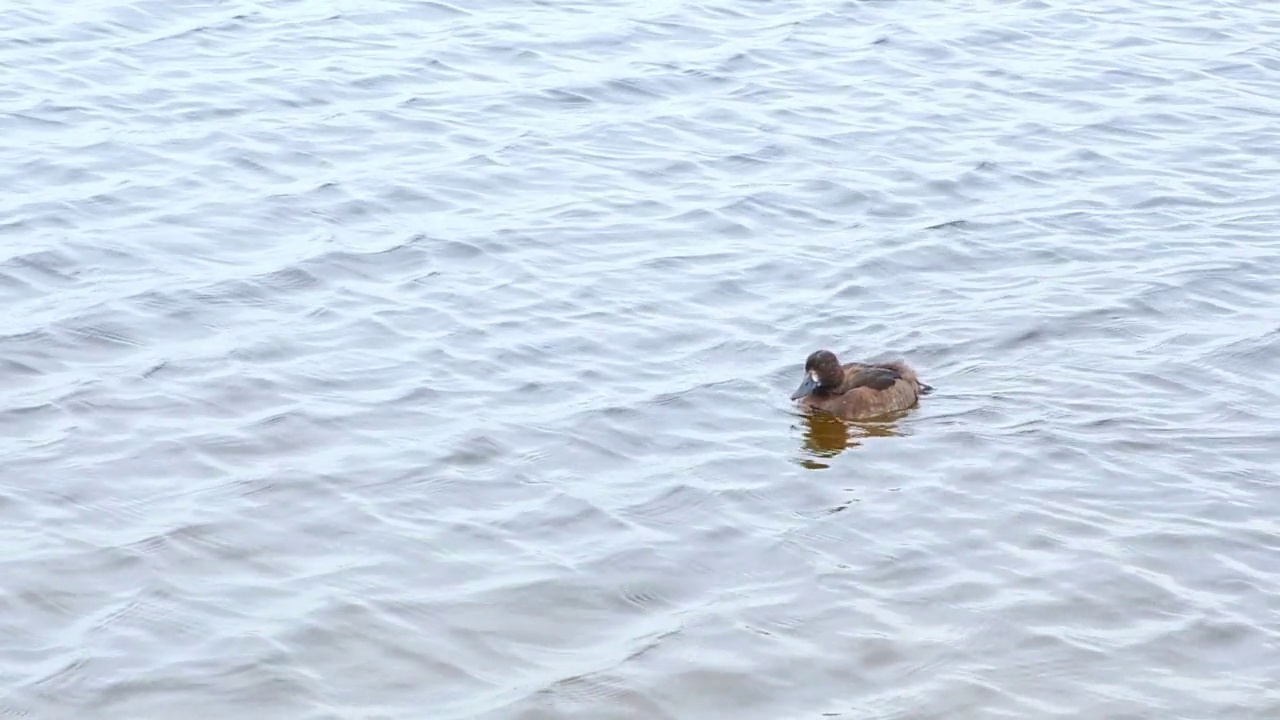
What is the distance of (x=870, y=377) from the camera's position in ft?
33.0

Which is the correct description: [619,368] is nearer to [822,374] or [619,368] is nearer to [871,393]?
[822,374]

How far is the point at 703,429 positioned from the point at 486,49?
702 cm

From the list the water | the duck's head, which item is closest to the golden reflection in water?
the water

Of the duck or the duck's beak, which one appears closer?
the duck

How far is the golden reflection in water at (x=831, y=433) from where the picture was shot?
31.8ft

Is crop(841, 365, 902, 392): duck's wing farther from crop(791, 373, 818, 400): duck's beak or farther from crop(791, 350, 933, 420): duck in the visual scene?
crop(791, 373, 818, 400): duck's beak

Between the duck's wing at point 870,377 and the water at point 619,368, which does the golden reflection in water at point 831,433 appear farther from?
the duck's wing at point 870,377

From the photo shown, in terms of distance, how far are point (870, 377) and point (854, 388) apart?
12 centimetres

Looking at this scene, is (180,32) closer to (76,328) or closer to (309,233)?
(309,233)

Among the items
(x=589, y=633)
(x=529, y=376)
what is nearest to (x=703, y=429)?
(x=529, y=376)

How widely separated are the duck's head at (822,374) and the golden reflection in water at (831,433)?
160 mm

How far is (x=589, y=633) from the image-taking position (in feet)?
25.3

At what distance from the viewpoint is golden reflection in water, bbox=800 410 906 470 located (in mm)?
9680


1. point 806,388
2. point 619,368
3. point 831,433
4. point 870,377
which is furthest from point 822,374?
point 619,368
